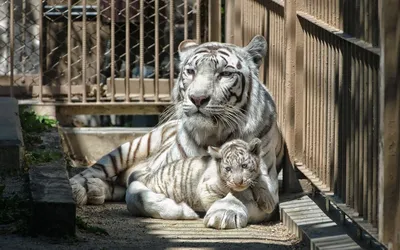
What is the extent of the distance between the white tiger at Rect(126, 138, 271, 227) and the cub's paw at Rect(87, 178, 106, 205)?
387mm

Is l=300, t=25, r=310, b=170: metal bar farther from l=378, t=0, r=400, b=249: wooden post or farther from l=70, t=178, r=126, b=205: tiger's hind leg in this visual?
l=378, t=0, r=400, b=249: wooden post

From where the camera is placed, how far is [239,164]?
7.02m

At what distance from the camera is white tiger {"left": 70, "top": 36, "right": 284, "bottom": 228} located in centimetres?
739

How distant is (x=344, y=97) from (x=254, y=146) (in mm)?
1201

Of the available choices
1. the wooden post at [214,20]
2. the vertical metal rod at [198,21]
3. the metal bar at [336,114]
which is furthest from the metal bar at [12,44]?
the metal bar at [336,114]

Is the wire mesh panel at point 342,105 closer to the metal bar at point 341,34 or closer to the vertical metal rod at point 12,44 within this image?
the metal bar at point 341,34

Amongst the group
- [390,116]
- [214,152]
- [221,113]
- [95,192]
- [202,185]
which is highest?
[390,116]

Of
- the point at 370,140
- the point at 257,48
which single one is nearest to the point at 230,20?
the point at 257,48

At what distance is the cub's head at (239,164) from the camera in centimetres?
700

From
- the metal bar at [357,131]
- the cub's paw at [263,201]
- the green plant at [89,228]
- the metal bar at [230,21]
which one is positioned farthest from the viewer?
the metal bar at [230,21]

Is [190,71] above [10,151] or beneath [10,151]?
above

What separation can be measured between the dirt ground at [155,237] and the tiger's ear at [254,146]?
0.46m

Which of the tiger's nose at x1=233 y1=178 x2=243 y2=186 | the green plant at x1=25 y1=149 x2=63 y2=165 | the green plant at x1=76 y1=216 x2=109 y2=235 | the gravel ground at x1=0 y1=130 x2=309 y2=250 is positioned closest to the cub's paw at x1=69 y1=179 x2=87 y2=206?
the gravel ground at x1=0 y1=130 x2=309 y2=250

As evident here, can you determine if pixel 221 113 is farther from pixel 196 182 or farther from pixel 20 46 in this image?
pixel 20 46
